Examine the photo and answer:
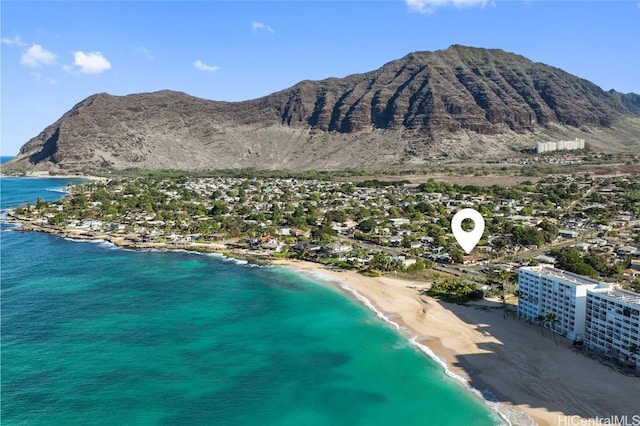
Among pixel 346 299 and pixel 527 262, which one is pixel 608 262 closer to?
pixel 527 262

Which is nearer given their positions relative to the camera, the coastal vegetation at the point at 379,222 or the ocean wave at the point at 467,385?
the ocean wave at the point at 467,385

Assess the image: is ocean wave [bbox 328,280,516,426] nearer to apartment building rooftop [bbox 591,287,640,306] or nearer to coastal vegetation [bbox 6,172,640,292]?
apartment building rooftop [bbox 591,287,640,306]

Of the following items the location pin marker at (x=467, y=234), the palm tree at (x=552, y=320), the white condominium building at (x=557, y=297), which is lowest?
the palm tree at (x=552, y=320)

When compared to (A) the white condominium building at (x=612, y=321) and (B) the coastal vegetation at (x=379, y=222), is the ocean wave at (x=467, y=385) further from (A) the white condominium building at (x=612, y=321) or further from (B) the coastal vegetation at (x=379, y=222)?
(B) the coastal vegetation at (x=379, y=222)

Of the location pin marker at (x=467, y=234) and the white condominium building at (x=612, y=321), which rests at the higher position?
the location pin marker at (x=467, y=234)

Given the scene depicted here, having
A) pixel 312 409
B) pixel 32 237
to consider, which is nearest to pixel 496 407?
pixel 312 409

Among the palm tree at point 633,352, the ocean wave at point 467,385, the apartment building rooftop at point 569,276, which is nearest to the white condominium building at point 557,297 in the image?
the apartment building rooftop at point 569,276

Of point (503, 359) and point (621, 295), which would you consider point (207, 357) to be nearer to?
point (503, 359)

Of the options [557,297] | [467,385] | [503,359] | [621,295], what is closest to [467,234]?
[557,297]
